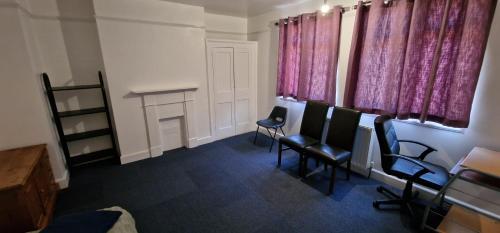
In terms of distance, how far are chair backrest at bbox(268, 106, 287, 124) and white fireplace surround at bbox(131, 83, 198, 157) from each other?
1428mm

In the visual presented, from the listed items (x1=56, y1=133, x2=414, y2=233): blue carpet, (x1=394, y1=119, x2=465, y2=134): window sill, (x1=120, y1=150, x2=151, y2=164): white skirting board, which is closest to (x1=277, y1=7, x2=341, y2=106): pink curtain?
(x1=394, y1=119, x2=465, y2=134): window sill

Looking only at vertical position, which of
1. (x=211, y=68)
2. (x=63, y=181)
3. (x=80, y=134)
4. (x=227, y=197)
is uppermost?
(x=211, y=68)

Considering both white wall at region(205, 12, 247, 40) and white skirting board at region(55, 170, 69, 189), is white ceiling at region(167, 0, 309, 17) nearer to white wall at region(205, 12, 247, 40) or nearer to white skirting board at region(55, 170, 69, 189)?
white wall at region(205, 12, 247, 40)

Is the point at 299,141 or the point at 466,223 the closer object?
the point at 466,223

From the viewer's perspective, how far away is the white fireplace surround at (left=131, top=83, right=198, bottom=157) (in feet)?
10.6

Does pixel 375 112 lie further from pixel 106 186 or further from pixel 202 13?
pixel 106 186

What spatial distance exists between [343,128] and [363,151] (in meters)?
0.44

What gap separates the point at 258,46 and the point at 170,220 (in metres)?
3.34

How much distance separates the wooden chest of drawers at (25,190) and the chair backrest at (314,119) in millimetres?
2986

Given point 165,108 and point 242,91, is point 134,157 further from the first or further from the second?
point 242,91

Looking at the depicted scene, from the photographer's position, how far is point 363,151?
279 cm

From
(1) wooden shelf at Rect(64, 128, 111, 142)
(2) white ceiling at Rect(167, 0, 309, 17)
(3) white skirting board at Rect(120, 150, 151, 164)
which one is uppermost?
(2) white ceiling at Rect(167, 0, 309, 17)

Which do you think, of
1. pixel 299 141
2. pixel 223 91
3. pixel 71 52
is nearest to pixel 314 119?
pixel 299 141

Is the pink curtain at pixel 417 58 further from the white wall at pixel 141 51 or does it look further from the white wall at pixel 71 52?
the white wall at pixel 71 52
